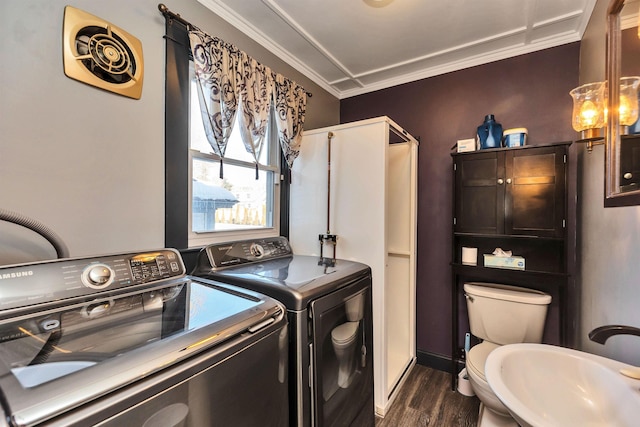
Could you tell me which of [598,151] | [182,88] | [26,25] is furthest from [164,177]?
[598,151]

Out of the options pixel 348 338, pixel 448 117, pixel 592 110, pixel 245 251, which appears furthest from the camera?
pixel 448 117

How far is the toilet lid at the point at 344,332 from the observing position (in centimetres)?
135

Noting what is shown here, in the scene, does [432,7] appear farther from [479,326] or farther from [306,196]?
[479,326]

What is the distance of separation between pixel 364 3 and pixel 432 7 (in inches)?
→ 16.5

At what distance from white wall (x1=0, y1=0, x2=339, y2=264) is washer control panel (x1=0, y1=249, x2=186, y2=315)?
24 cm

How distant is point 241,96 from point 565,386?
80.8 inches

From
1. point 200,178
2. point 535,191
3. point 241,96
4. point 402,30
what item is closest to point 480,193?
point 535,191

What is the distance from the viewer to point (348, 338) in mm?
1465

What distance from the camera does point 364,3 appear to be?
1713 millimetres

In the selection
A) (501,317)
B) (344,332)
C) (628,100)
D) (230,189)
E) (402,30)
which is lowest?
(501,317)

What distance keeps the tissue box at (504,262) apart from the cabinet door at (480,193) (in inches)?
7.8

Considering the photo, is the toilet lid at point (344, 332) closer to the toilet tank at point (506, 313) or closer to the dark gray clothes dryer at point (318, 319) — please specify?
the dark gray clothes dryer at point (318, 319)

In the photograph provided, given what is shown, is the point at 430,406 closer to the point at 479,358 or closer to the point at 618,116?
the point at 479,358

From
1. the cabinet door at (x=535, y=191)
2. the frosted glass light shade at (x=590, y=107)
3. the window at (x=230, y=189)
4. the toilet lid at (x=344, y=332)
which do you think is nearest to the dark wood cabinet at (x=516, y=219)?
the cabinet door at (x=535, y=191)
